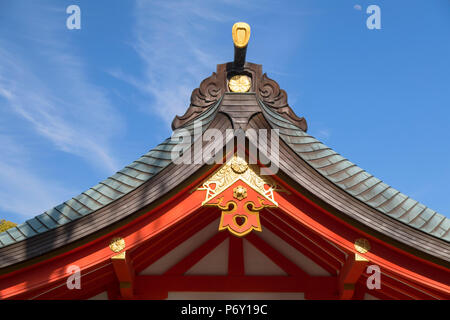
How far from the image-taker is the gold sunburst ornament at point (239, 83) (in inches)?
214

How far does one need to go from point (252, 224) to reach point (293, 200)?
441 mm

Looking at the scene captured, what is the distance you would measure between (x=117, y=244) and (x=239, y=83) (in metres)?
2.29

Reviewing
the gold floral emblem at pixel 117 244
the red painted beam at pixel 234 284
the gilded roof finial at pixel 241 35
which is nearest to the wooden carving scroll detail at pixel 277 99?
the gilded roof finial at pixel 241 35

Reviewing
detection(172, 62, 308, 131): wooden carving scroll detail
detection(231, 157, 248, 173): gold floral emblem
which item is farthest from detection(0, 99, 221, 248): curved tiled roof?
detection(172, 62, 308, 131): wooden carving scroll detail

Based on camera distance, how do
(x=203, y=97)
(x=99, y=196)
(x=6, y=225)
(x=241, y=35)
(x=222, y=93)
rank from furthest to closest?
(x=6, y=225)
(x=203, y=97)
(x=222, y=93)
(x=241, y=35)
(x=99, y=196)

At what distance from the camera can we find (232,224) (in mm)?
4215

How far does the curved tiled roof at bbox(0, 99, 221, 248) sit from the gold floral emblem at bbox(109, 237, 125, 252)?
33cm

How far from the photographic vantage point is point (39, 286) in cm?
411

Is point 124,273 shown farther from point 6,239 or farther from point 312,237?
point 312,237

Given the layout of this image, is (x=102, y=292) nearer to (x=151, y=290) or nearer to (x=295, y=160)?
(x=151, y=290)

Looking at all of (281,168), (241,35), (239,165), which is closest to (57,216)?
(239,165)

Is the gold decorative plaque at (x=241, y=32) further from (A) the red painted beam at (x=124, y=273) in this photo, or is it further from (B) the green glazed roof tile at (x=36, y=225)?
(B) the green glazed roof tile at (x=36, y=225)

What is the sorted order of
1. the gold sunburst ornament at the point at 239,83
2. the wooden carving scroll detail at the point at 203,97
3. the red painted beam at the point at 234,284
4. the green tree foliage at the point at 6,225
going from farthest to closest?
the green tree foliage at the point at 6,225 < the wooden carving scroll detail at the point at 203,97 < the gold sunburst ornament at the point at 239,83 < the red painted beam at the point at 234,284

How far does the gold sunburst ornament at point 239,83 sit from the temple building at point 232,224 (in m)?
0.56
